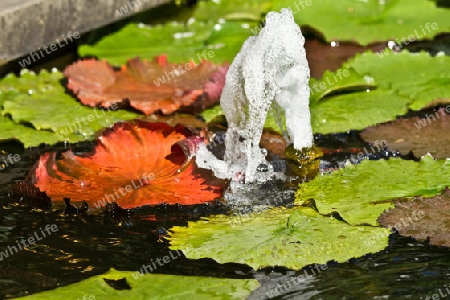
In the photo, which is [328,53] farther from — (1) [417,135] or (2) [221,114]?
(1) [417,135]

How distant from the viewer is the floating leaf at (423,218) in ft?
9.11

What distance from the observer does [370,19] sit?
16.7 ft

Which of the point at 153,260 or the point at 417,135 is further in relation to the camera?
the point at 417,135

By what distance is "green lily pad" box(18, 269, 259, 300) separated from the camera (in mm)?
2463

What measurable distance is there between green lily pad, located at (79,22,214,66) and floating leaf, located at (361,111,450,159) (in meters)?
1.22

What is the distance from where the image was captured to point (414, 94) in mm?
4082

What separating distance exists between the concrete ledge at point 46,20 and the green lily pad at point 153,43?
107 millimetres

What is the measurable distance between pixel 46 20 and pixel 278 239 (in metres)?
2.27

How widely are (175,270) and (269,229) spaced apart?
35cm

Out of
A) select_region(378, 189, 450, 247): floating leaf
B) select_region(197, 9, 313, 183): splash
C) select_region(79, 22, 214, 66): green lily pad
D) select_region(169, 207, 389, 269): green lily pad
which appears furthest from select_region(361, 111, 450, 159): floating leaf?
select_region(79, 22, 214, 66): green lily pad

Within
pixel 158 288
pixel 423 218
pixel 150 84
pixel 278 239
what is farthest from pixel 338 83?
pixel 158 288

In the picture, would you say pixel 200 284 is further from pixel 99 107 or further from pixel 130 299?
pixel 99 107

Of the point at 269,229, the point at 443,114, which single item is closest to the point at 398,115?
the point at 443,114

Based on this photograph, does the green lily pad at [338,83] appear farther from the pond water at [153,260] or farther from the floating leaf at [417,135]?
the pond water at [153,260]
